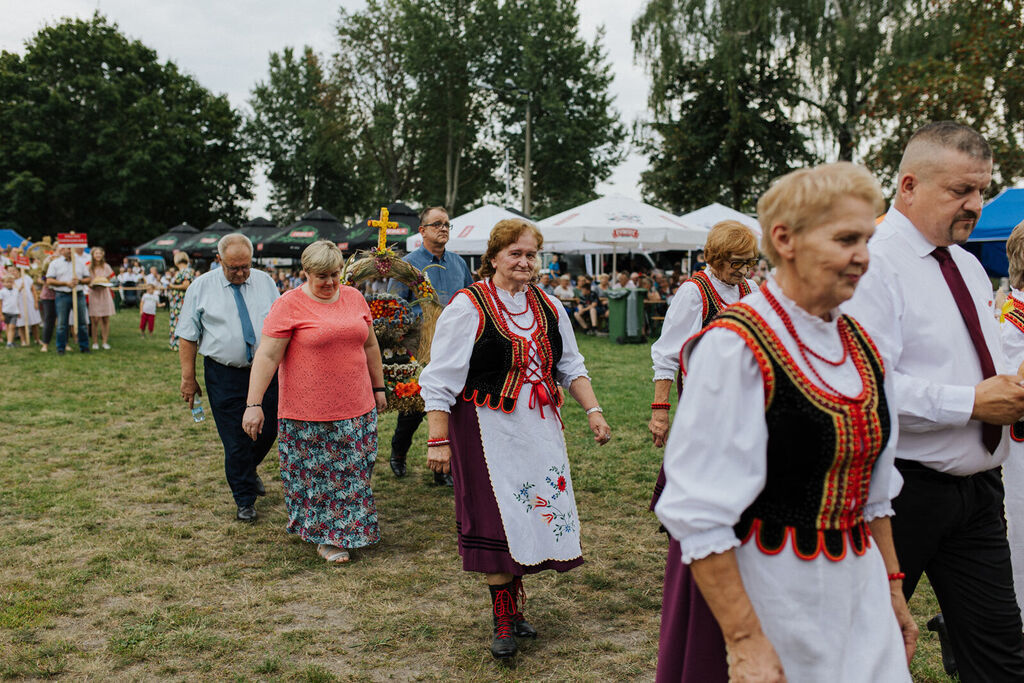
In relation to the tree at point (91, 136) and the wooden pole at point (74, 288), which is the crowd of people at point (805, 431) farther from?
the tree at point (91, 136)

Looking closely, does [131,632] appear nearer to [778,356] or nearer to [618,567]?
[618,567]

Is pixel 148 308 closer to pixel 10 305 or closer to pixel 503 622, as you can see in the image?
pixel 10 305

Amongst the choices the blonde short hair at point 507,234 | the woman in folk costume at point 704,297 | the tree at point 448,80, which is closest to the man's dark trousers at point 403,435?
the woman in folk costume at point 704,297

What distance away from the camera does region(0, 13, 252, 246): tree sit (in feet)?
132

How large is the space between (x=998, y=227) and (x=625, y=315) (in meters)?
8.52

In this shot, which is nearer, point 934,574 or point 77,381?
point 934,574

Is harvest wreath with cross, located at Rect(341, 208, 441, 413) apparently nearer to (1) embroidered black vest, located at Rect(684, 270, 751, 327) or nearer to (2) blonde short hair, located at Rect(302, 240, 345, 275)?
(2) blonde short hair, located at Rect(302, 240, 345, 275)

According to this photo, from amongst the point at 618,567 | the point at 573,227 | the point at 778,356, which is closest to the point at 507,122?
the point at 573,227

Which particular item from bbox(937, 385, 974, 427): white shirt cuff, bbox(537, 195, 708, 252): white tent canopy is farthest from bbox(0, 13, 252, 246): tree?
bbox(937, 385, 974, 427): white shirt cuff

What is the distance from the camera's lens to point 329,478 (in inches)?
208

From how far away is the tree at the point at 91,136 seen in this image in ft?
132

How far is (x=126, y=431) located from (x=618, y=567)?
6194mm

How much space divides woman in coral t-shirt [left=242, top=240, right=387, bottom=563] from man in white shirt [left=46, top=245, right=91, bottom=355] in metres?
11.8

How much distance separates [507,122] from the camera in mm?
43562
